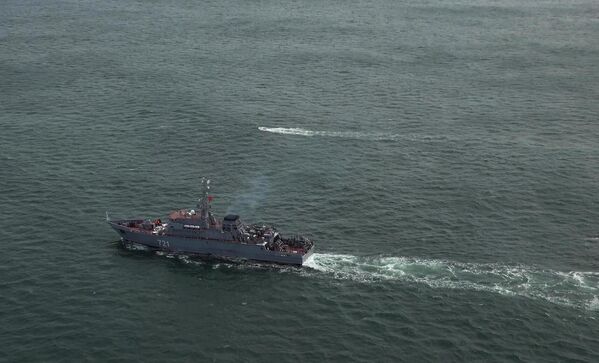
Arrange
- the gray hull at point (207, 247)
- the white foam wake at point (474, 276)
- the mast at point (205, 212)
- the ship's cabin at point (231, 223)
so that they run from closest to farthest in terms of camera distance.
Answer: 1. the white foam wake at point (474, 276)
2. the gray hull at point (207, 247)
3. the ship's cabin at point (231, 223)
4. the mast at point (205, 212)

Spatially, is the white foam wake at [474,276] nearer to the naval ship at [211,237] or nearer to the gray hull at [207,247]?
the naval ship at [211,237]

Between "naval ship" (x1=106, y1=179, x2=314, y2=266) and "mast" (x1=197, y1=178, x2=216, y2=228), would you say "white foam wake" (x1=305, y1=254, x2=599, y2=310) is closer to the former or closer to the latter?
"naval ship" (x1=106, y1=179, x2=314, y2=266)

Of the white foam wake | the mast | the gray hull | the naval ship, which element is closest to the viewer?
the white foam wake

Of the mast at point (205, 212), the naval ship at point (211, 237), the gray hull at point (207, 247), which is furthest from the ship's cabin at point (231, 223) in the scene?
the mast at point (205, 212)

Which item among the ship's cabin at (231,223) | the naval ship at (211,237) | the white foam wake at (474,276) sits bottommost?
the white foam wake at (474,276)

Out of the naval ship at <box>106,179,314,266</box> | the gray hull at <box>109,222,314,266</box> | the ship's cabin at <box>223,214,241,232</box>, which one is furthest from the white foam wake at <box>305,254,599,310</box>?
the ship's cabin at <box>223,214,241,232</box>

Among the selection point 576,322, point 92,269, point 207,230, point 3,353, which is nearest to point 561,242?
point 576,322

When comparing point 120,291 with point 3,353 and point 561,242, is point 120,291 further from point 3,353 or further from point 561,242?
point 561,242
